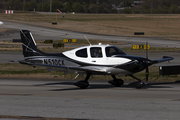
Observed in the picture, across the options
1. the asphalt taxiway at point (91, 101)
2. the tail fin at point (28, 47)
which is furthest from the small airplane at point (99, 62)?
the asphalt taxiway at point (91, 101)

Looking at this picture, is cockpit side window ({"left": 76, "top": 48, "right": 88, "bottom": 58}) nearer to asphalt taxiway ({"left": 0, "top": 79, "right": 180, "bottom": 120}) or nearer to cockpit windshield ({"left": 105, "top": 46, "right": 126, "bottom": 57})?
cockpit windshield ({"left": 105, "top": 46, "right": 126, "bottom": 57})

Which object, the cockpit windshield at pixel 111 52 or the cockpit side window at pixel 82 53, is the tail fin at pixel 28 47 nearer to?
the cockpit side window at pixel 82 53

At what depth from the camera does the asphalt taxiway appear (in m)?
10.9

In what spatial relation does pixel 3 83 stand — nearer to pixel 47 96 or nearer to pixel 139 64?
pixel 47 96

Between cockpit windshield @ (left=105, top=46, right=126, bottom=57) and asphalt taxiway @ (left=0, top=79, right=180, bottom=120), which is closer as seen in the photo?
asphalt taxiway @ (left=0, top=79, right=180, bottom=120)

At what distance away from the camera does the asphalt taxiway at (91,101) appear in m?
10.9

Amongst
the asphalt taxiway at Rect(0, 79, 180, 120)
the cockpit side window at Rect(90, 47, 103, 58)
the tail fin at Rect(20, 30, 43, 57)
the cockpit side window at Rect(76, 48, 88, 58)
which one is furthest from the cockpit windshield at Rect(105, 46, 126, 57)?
the tail fin at Rect(20, 30, 43, 57)

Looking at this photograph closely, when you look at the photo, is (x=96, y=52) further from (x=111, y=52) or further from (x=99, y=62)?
(x=111, y=52)

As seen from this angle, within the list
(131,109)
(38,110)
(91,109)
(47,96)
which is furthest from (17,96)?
(131,109)

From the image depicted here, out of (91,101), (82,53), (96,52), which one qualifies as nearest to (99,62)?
(96,52)

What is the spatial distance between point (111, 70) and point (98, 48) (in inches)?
58.6

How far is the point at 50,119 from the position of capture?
33.2ft

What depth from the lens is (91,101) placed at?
44.2 feet

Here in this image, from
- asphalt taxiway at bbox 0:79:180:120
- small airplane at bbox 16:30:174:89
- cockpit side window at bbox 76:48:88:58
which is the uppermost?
cockpit side window at bbox 76:48:88:58
